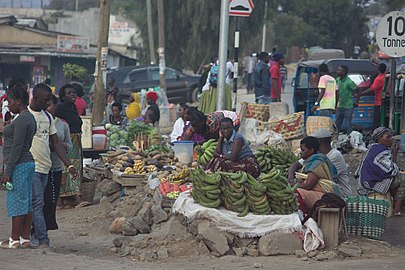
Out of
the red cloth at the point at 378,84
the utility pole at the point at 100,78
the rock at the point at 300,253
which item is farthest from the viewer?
the utility pole at the point at 100,78

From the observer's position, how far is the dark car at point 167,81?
1407 inches

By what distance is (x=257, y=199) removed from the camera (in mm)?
9680

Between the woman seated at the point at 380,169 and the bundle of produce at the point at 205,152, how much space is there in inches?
79.4

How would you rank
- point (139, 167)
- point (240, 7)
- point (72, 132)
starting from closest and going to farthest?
point (139, 167)
point (72, 132)
point (240, 7)

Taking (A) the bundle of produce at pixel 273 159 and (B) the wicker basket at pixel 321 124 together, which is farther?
(B) the wicker basket at pixel 321 124

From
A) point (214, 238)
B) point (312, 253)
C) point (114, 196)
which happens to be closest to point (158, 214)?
point (214, 238)

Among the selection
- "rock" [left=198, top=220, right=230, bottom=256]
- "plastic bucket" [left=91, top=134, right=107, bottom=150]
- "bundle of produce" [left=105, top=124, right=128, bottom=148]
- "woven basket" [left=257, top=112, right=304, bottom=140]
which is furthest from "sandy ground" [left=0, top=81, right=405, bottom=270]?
"woven basket" [left=257, top=112, right=304, bottom=140]

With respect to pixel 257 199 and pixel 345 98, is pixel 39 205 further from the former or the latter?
pixel 345 98

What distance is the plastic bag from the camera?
9.42m

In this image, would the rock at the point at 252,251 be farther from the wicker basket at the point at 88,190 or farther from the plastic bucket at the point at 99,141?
the plastic bucket at the point at 99,141

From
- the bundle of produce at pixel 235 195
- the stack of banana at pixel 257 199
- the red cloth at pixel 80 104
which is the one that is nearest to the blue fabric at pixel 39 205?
the bundle of produce at pixel 235 195

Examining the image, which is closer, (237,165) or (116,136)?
(237,165)

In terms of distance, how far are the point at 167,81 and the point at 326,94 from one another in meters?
17.8

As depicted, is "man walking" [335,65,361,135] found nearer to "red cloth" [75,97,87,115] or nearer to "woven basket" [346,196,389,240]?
A: "red cloth" [75,97,87,115]
